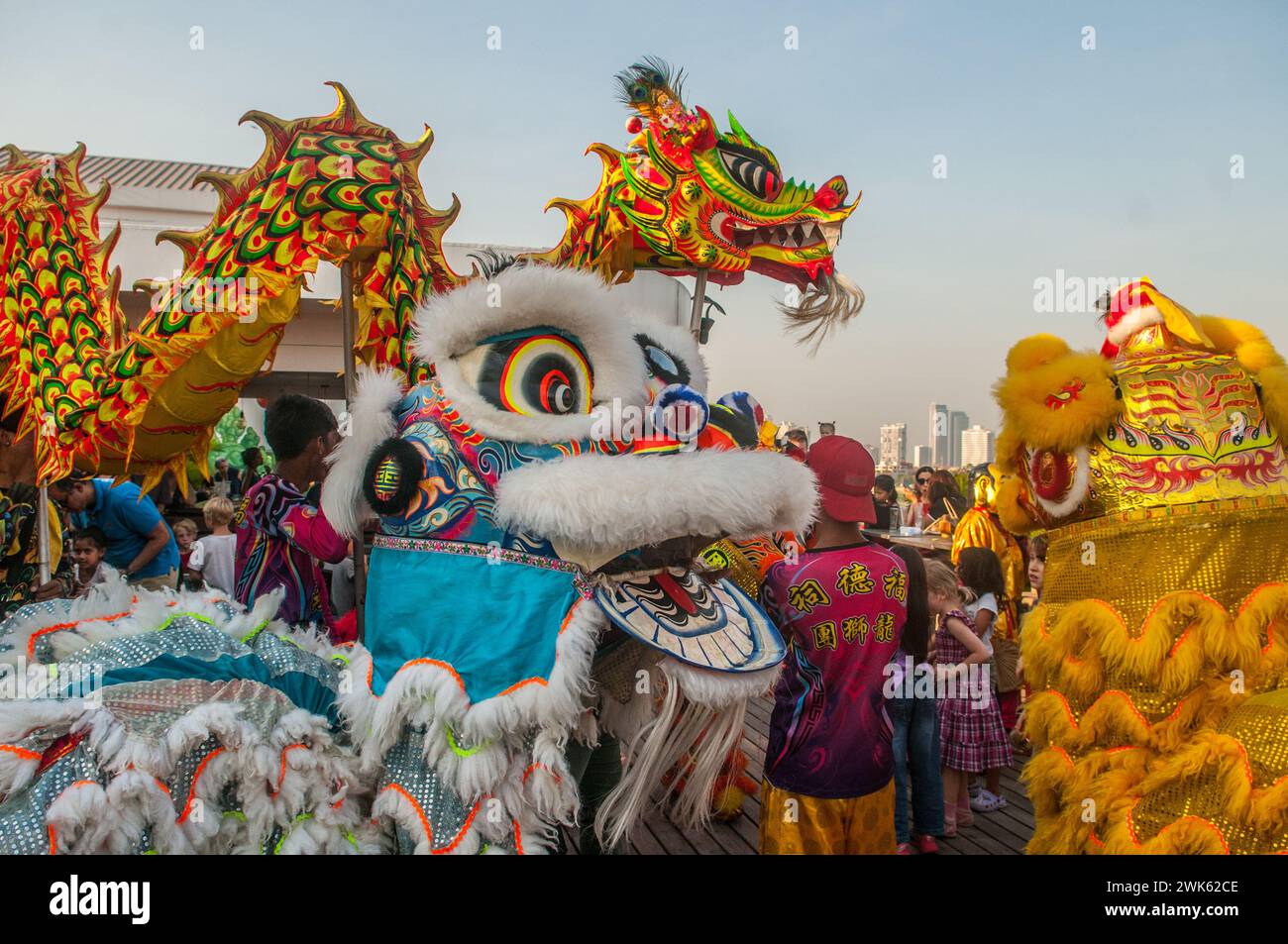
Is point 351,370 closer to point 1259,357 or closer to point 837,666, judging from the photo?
point 837,666

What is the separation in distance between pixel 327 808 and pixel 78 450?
1.21 m

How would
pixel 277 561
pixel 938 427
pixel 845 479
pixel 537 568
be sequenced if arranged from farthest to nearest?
1. pixel 938 427
2. pixel 277 561
3. pixel 845 479
4. pixel 537 568

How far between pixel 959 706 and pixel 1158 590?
5.15ft

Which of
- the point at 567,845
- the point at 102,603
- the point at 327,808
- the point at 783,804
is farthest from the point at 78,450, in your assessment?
the point at 783,804

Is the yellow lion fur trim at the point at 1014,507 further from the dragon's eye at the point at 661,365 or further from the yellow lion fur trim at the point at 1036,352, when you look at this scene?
the dragon's eye at the point at 661,365

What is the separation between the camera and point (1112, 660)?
2.23 metres

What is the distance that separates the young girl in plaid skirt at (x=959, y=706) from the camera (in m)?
3.49

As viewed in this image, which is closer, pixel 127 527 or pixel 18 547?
pixel 18 547

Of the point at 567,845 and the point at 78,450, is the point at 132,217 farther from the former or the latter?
the point at 567,845

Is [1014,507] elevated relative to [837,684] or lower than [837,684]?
elevated

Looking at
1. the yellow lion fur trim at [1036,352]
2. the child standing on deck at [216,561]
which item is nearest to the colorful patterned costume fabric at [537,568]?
the yellow lion fur trim at [1036,352]

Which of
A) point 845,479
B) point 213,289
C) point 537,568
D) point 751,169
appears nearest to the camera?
point 537,568

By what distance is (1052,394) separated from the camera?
2.41 metres

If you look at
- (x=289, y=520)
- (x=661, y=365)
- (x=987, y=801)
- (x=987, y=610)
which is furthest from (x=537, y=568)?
(x=987, y=801)
